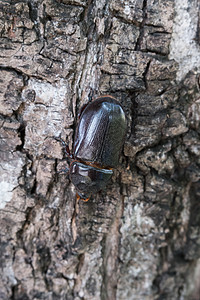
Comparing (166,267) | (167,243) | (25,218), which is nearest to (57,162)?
(25,218)

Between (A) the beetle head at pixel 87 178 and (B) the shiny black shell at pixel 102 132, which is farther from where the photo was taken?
(A) the beetle head at pixel 87 178

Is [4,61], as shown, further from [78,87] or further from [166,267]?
[166,267]

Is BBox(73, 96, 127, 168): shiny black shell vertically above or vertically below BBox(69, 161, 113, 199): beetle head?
above

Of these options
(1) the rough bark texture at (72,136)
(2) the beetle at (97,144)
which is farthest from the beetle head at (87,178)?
(1) the rough bark texture at (72,136)

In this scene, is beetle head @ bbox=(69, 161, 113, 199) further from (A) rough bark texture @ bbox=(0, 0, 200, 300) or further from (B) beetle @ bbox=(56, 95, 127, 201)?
(A) rough bark texture @ bbox=(0, 0, 200, 300)

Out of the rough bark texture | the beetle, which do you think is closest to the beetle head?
the beetle

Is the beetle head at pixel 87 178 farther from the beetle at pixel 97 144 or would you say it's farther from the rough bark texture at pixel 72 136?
the rough bark texture at pixel 72 136

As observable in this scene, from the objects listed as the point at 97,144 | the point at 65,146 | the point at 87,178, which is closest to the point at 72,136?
the point at 65,146
